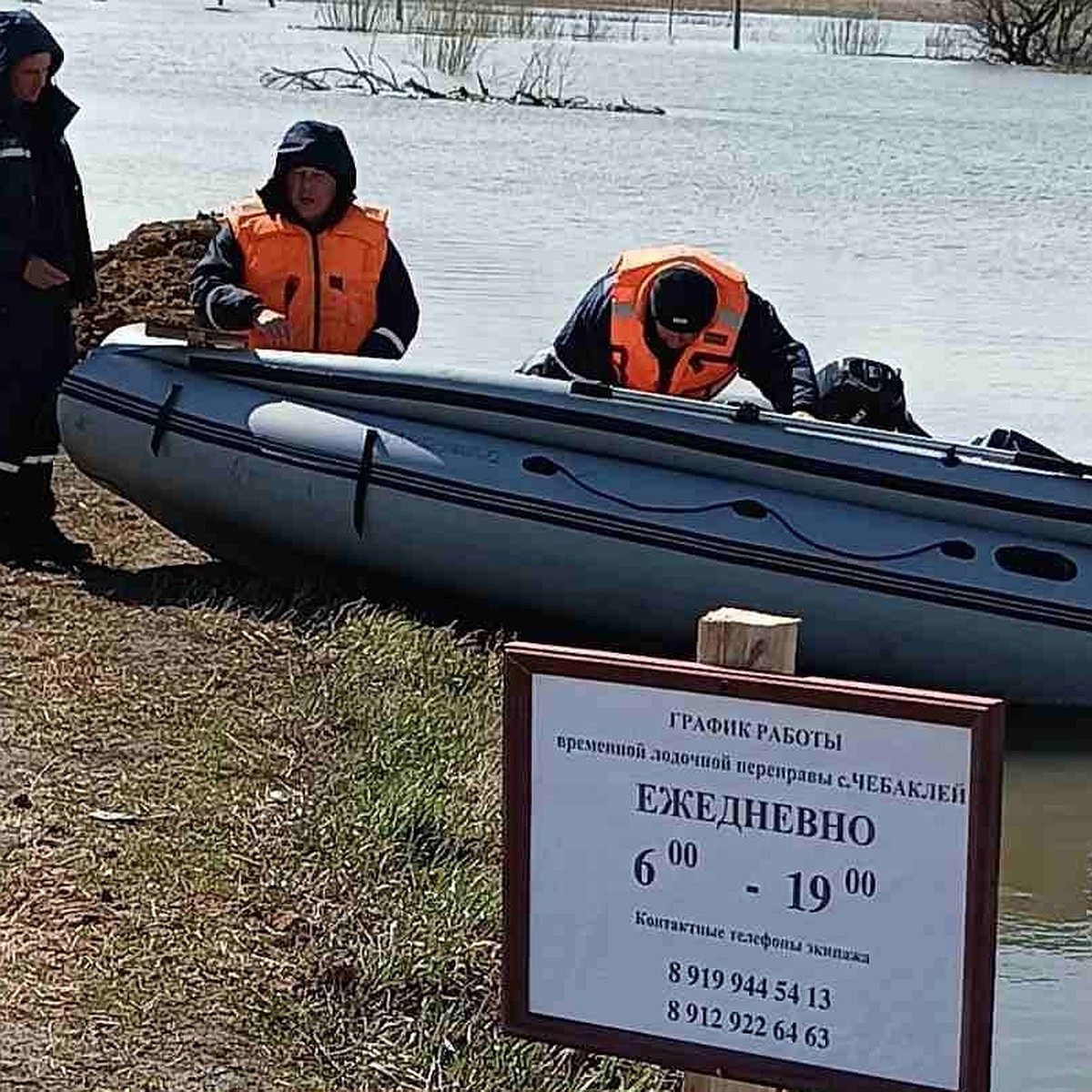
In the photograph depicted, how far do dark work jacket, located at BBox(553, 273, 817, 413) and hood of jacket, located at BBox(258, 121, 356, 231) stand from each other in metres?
0.80

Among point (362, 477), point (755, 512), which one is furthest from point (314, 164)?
point (755, 512)

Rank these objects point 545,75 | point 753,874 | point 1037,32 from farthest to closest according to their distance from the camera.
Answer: point 1037,32 → point 545,75 → point 753,874

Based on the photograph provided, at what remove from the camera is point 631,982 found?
2.88 metres

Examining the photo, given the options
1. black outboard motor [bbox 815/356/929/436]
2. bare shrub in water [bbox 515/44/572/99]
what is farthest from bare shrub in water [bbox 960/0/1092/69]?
black outboard motor [bbox 815/356/929/436]

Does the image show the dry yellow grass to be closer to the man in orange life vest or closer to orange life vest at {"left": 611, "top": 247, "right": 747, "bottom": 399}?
the man in orange life vest

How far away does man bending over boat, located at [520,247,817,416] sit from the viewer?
729 cm

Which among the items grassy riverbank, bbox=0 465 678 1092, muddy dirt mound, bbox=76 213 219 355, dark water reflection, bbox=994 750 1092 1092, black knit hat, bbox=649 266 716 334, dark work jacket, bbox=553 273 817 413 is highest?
black knit hat, bbox=649 266 716 334

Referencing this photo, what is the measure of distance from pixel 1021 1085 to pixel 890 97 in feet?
99.6

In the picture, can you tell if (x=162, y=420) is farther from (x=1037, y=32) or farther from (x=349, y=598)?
(x=1037, y=32)

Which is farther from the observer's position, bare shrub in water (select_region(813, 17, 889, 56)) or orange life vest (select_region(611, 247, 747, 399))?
bare shrub in water (select_region(813, 17, 889, 56))

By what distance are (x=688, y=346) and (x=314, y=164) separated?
1215 mm

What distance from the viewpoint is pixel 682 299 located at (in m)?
7.23

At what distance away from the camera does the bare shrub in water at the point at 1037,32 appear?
43.8 meters

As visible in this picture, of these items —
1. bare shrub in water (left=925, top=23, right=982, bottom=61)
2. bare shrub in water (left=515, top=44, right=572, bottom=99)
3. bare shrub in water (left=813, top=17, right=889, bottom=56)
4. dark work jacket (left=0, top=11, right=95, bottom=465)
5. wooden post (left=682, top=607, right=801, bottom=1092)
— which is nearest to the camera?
wooden post (left=682, top=607, right=801, bottom=1092)
